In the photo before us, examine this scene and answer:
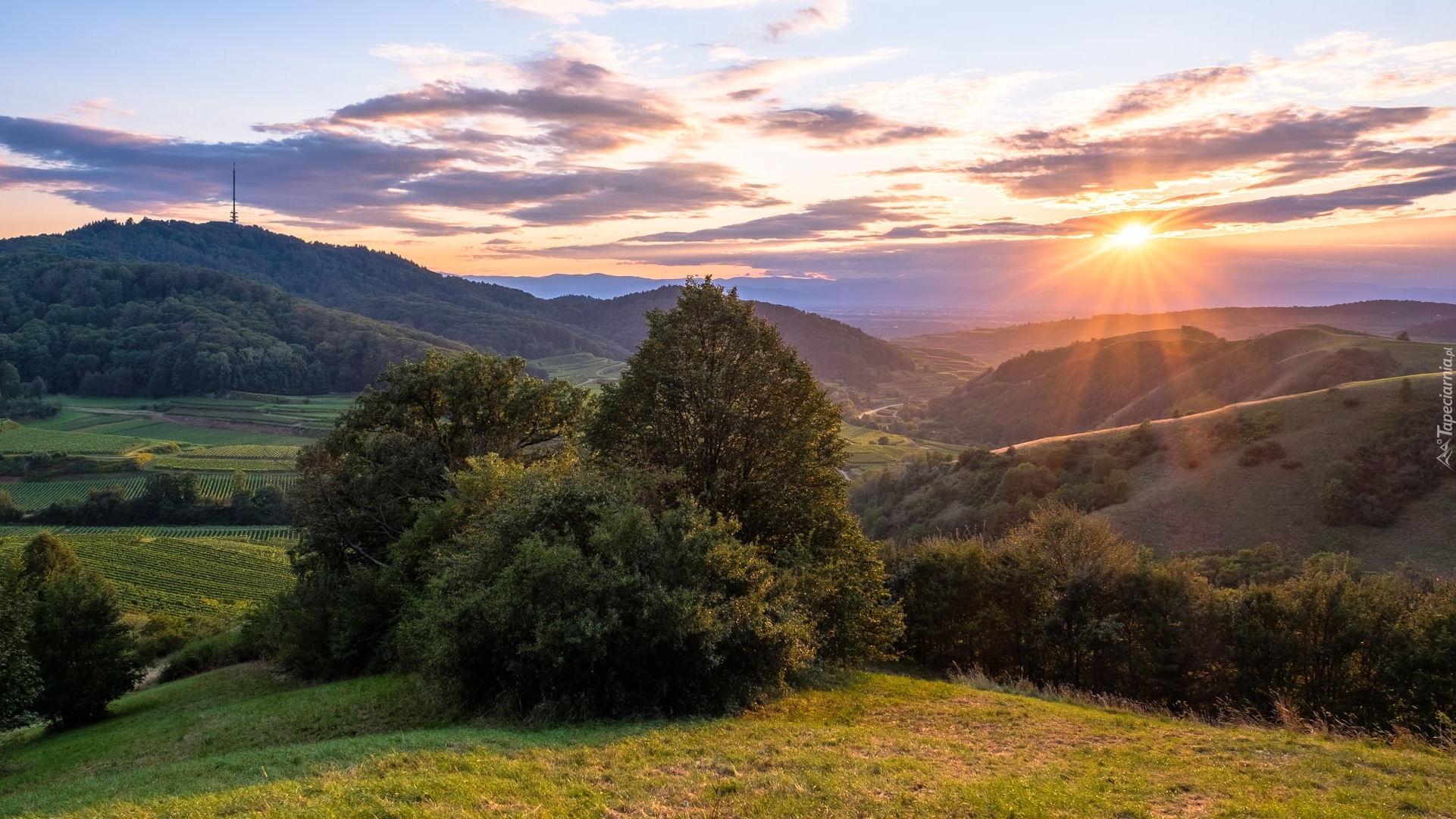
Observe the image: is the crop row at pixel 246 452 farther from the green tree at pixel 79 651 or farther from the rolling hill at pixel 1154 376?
the rolling hill at pixel 1154 376

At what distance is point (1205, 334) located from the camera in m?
162

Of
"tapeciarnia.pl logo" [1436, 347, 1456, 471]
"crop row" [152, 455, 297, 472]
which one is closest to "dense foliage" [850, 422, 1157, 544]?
"tapeciarnia.pl logo" [1436, 347, 1456, 471]

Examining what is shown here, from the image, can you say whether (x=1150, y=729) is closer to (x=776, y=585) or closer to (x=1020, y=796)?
(x=1020, y=796)

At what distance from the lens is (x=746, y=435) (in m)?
25.1

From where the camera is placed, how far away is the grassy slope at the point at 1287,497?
157 ft

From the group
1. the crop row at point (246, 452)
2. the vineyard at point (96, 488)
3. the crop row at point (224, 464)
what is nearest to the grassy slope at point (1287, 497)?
the vineyard at point (96, 488)

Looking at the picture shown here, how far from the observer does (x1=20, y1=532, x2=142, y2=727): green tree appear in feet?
89.3

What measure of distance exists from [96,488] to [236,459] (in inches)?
782

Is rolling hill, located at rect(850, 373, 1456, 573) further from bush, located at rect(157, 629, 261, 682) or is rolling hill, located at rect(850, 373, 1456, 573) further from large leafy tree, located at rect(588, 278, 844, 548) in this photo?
bush, located at rect(157, 629, 261, 682)

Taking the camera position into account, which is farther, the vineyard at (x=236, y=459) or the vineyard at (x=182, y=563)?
the vineyard at (x=236, y=459)

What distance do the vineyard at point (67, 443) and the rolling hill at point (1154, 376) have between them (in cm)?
15524

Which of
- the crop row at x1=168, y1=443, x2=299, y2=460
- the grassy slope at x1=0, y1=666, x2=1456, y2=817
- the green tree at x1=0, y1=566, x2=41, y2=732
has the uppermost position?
the grassy slope at x1=0, y1=666, x2=1456, y2=817

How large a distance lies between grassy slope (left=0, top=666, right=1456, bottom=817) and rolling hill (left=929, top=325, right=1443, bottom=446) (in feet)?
286

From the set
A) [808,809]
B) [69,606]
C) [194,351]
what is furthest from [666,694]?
[194,351]
